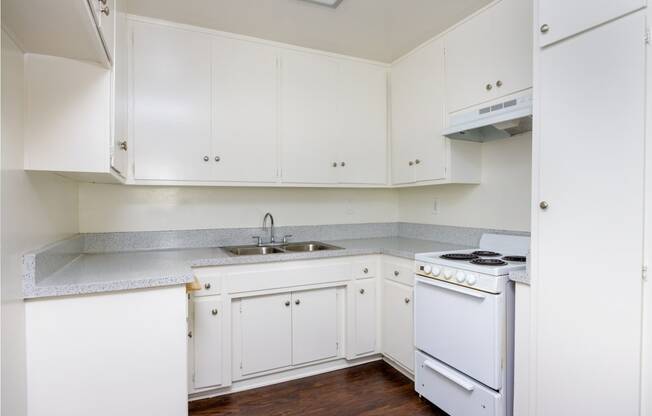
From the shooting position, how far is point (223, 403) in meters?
2.11

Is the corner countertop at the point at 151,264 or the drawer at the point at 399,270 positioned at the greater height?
the corner countertop at the point at 151,264

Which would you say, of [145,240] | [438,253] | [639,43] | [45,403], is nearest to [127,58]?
[145,240]

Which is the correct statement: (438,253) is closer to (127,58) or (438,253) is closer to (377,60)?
(377,60)

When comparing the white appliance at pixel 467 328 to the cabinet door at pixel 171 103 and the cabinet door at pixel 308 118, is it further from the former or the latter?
the cabinet door at pixel 171 103

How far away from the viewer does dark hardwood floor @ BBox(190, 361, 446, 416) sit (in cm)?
202

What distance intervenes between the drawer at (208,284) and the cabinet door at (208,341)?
0.03 meters

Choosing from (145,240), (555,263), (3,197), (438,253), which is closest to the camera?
(3,197)

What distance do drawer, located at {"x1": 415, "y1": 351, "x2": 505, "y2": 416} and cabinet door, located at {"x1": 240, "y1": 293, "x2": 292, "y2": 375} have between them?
0.87m

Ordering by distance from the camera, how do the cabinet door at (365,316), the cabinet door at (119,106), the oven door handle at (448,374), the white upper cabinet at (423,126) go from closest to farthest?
1. the cabinet door at (119,106)
2. the oven door handle at (448,374)
3. the white upper cabinet at (423,126)
4. the cabinet door at (365,316)

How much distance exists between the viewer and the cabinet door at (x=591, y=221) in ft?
3.99

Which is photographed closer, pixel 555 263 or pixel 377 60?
pixel 555 263

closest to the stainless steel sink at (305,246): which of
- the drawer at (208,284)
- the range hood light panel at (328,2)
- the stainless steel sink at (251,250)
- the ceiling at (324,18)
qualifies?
the stainless steel sink at (251,250)

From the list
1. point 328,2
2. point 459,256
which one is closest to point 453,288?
point 459,256

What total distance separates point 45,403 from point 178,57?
6.44 feet
